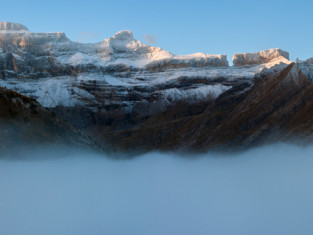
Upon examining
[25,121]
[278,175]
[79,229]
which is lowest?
[79,229]

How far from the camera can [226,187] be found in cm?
9562

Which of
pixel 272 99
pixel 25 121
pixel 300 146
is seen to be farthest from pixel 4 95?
pixel 272 99

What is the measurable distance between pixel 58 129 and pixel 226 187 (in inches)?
1609

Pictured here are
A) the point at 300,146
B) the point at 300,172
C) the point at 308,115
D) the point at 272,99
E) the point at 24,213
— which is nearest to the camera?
the point at 24,213

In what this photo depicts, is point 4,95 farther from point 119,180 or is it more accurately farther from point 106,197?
point 106,197

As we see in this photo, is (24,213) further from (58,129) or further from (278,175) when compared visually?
(278,175)

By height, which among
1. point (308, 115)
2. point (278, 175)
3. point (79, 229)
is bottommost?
point (79, 229)

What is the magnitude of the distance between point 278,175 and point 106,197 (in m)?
43.7

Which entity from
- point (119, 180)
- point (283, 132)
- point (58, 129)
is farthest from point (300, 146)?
point (58, 129)

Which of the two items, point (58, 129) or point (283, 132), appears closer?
point (58, 129)

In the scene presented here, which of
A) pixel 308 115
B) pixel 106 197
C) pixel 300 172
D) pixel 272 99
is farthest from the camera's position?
pixel 272 99

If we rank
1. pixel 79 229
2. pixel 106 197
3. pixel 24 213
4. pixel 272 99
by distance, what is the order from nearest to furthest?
pixel 79 229 < pixel 24 213 < pixel 106 197 < pixel 272 99

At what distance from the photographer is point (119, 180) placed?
102m

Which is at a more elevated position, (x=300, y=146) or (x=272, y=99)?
(x=272, y=99)
